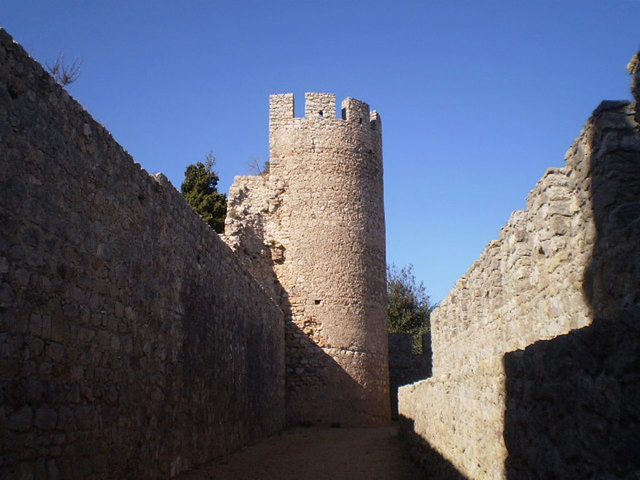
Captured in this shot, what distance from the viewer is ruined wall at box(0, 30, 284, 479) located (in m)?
4.29

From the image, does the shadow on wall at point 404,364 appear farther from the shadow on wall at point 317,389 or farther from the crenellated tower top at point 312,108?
the crenellated tower top at point 312,108

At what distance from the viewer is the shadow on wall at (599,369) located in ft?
7.54

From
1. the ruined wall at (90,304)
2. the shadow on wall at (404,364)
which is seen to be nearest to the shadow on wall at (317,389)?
the shadow on wall at (404,364)

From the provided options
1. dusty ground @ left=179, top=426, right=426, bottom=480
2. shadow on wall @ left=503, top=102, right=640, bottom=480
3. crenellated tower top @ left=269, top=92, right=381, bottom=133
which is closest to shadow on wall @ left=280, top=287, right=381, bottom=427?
dusty ground @ left=179, top=426, right=426, bottom=480

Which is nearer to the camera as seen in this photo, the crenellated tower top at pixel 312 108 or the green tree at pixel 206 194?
the crenellated tower top at pixel 312 108

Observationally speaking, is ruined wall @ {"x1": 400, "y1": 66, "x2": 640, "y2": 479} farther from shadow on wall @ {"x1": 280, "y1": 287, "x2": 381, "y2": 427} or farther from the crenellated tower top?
the crenellated tower top

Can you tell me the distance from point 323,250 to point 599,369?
55.1 ft

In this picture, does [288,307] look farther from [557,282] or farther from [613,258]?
[613,258]

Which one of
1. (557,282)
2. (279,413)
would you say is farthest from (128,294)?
(279,413)

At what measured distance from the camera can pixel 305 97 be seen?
20.5 metres

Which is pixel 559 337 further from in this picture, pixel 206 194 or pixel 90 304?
pixel 206 194

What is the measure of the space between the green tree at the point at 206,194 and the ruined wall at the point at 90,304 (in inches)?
687

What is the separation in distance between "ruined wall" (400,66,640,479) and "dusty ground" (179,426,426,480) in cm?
73

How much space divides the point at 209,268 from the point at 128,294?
318 centimetres
